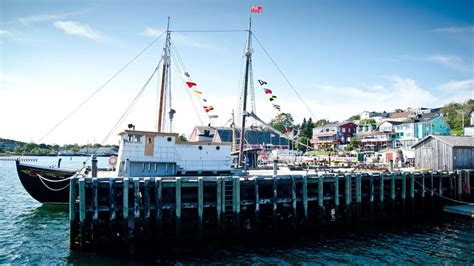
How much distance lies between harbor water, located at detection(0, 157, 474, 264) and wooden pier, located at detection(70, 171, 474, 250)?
3.96 feet

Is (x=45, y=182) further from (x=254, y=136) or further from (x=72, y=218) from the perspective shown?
(x=254, y=136)

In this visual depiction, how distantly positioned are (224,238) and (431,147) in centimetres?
2483

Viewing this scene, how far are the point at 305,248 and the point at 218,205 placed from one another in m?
5.36

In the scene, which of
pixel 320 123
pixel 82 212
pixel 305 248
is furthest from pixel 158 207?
pixel 320 123

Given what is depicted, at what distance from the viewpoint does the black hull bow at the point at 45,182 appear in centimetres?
2869

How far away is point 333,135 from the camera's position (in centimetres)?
8975

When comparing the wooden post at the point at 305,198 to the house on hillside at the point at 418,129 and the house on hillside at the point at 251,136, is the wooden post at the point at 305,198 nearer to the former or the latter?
the house on hillside at the point at 251,136

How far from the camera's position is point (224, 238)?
1880cm

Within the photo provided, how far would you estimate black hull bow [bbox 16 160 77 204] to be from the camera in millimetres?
28688

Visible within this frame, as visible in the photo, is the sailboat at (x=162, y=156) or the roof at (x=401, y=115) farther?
the roof at (x=401, y=115)

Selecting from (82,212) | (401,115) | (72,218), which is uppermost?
(401,115)

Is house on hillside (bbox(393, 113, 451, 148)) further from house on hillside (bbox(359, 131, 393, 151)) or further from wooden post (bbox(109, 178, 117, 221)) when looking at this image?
wooden post (bbox(109, 178, 117, 221))

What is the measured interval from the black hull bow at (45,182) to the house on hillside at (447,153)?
33.9 m

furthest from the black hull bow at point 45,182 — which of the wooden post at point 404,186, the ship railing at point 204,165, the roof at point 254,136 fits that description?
the roof at point 254,136
